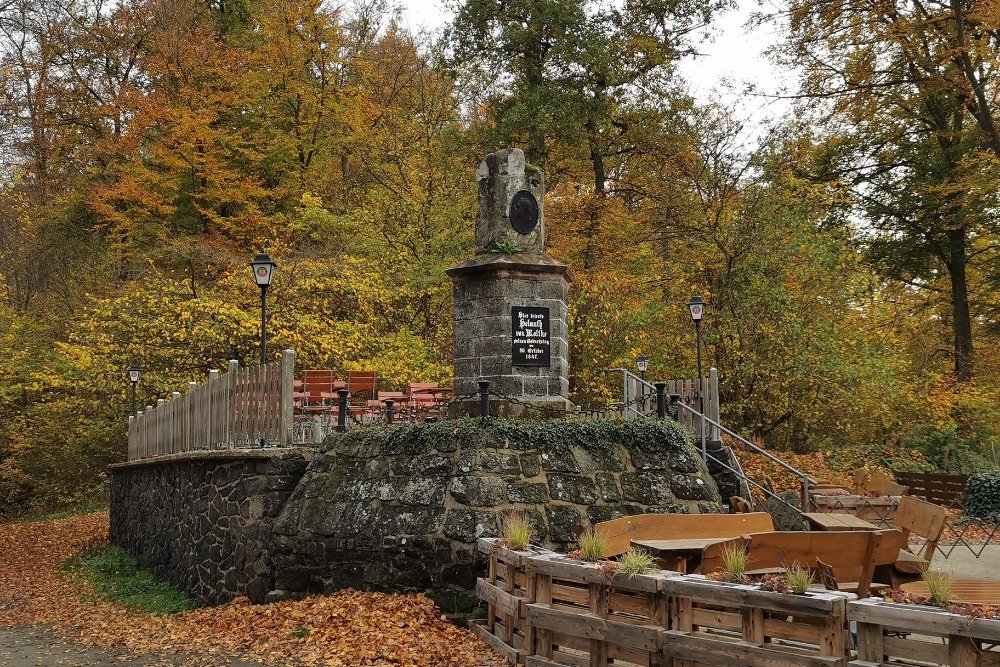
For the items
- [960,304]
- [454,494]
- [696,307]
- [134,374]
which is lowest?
[454,494]

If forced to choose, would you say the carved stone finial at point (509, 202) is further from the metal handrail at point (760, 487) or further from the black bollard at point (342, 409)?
the metal handrail at point (760, 487)

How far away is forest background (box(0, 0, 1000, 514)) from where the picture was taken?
69.5 feet

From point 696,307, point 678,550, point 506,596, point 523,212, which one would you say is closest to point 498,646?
point 506,596

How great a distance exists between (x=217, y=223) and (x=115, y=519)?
1019cm

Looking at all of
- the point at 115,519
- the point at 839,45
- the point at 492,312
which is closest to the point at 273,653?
the point at 492,312

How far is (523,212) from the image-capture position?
12211 mm

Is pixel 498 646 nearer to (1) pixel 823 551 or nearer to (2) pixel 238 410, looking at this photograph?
(1) pixel 823 551

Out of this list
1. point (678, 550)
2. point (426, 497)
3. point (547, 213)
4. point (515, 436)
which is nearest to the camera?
point (678, 550)

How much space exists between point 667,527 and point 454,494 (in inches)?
99.0

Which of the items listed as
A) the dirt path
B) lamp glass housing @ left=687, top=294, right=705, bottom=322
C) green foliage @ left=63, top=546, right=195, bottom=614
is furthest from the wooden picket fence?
lamp glass housing @ left=687, top=294, right=705, bottom=322

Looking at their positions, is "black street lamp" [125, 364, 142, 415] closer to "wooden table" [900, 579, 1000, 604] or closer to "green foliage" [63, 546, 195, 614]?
"green foliage" [63, 546, 195, 614]

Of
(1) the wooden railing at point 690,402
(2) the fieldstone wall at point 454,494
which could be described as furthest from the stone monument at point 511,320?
(1) the wooden railing at point 690,402

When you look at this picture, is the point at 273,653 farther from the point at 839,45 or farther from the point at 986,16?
the point at 839,45

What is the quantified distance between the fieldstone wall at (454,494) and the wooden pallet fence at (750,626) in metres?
3.39
